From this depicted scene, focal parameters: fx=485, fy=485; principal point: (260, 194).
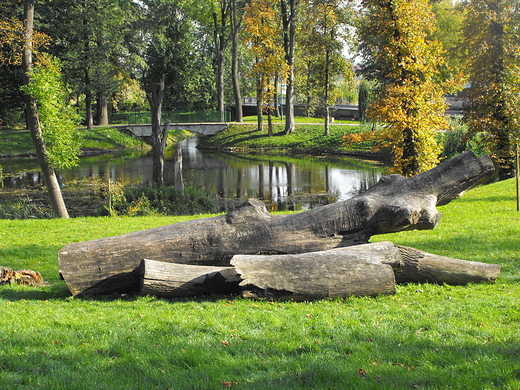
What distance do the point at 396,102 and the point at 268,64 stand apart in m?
28.2

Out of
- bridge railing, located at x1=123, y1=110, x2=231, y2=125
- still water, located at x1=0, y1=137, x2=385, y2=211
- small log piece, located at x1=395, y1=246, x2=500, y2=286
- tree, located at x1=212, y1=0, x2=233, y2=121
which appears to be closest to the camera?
small log piece, located at x1=395, y1=246, x2=500, y2=286

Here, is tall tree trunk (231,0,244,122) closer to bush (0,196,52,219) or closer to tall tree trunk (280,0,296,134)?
tall tree trunk (280,0,296,134)

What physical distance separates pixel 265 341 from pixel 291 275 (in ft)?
5.76

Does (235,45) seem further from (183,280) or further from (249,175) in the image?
(183,280)

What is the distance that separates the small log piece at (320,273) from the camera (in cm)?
752

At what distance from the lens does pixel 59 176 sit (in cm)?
3278

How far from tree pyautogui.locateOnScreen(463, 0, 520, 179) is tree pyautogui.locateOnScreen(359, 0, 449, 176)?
15.9 ft

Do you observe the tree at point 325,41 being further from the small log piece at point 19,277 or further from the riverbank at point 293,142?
the small log piece at point 19,277

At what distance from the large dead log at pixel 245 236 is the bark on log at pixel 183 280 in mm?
394

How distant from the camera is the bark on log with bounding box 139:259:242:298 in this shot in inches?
303

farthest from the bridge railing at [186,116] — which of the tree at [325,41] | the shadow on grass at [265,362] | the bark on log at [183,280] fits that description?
the shadow on grass at [265,362]

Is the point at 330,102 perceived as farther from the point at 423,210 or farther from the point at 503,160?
the point at 423,210

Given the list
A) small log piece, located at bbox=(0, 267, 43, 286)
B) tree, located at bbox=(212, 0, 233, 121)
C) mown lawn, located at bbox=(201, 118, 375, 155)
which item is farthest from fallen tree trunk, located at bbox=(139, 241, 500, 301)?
tree, located at bbox=(212, 0, 233, 121)

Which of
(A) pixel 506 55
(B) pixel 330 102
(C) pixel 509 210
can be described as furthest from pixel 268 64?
(C) pixel 509 210
